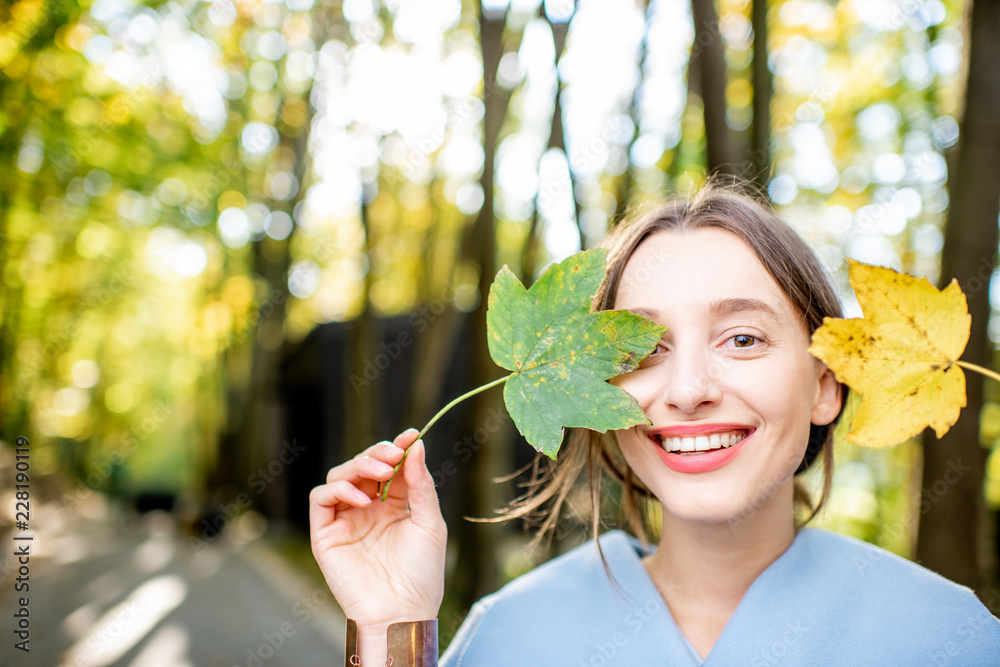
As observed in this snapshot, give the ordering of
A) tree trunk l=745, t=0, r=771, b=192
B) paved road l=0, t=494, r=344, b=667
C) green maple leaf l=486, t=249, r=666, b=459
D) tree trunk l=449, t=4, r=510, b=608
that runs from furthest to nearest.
Result: paved road l=0, t=494, r=344, b=667 → tree trunk l=449, t=4, r=510, b=608 → tree trunk l=745, t=0, r=771, b=192 → green maple leaf l=486, t=249, r=666, b=459

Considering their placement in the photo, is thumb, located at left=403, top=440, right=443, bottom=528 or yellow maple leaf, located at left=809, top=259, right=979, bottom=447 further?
thumb, located at left=403, top=440, right=443, bottom=528

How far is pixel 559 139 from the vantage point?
14.5 feet

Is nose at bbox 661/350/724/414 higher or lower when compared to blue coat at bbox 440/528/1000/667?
higher

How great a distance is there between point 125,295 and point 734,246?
18.9 metres

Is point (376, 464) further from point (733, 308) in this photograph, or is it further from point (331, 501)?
point (733, 308)

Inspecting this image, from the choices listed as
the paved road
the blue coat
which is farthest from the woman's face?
the paved road

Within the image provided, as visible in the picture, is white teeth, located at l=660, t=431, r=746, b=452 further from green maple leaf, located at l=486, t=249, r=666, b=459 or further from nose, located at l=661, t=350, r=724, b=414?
green maple leaf, located at l=486, t=249, r=666, b=459

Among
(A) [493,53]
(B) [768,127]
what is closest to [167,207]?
(A) [493,53]

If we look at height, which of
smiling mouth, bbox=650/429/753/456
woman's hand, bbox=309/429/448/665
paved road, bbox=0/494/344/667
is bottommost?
paved road, bbox=0/494/344/667

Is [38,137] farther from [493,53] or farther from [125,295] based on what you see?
[125,295]

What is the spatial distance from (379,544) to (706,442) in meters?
0.80

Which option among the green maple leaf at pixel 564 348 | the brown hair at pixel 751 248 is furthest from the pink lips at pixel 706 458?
the brown hair at pixel 751 248

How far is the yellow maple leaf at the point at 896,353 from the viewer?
1175mm

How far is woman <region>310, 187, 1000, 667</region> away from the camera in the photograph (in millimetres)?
1419
